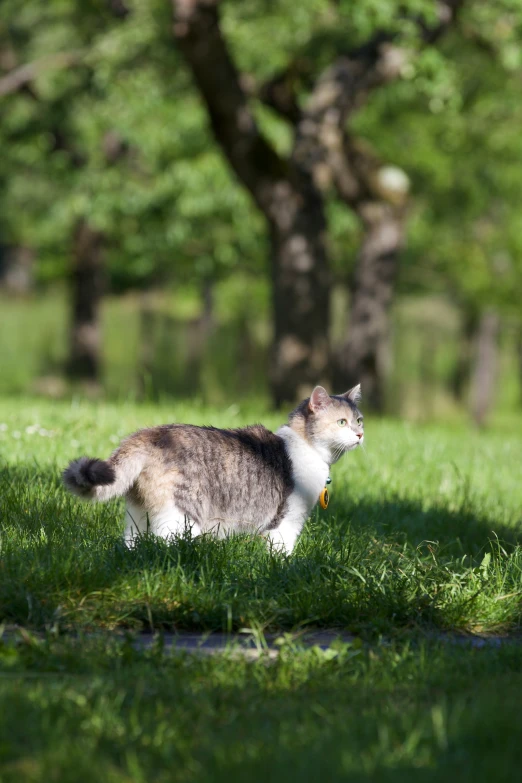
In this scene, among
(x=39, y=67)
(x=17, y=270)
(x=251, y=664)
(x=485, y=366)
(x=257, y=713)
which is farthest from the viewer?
(x=17, y=270)

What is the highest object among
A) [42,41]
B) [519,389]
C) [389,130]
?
[42,41]

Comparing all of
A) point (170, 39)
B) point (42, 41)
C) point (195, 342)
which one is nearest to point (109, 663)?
point (170, 39)

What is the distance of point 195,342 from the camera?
1834 inches

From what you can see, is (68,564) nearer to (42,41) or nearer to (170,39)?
(170,39)

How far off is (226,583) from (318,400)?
1668 millimetres

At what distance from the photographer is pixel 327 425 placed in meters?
6.01

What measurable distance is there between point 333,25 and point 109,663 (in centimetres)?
1631

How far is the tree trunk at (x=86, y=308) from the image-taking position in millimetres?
29297

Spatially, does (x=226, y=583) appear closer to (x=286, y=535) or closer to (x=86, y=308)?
(x=286, y=535)

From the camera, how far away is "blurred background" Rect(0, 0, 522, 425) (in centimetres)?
1580

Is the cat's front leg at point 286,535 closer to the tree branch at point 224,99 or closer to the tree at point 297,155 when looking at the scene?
the tree at point 297,155

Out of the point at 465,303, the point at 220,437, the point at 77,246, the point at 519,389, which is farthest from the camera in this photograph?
the point at 519,389

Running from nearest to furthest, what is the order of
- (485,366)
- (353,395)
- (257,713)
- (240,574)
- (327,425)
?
(257,713), (240,574), (327,425), (353,395), (485,366)

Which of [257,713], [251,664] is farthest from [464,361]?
[257,713]
